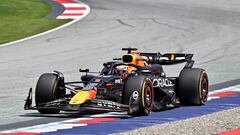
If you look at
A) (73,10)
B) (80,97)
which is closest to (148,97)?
(80,97)

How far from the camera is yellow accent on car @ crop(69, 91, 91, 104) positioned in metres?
11.5

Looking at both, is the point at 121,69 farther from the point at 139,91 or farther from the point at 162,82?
the point at 139,91

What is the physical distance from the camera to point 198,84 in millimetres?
12750

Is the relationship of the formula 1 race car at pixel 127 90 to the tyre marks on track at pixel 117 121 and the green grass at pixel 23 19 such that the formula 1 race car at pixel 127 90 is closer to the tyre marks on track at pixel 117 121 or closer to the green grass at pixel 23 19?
the tyre marks on track at pixel 117 121

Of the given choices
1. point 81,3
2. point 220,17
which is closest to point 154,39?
point 220,17

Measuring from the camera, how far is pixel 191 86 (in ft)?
41.9

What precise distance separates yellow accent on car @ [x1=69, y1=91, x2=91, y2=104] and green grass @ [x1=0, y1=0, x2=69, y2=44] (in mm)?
12267

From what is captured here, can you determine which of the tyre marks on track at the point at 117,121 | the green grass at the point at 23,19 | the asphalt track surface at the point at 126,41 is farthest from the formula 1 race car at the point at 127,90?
the green grass at the point at 23,19

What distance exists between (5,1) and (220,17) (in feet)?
27.0

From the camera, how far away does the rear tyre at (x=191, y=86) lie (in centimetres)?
1275

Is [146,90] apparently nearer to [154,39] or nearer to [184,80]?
[184,80]

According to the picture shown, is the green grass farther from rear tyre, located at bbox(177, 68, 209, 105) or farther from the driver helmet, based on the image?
rear tyre, located at bbox(177, 68, 209, 105)

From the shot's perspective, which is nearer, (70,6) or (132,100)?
(132,100)

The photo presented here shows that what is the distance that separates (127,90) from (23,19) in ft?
53.4
